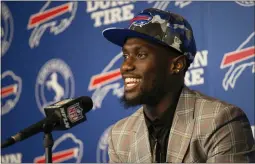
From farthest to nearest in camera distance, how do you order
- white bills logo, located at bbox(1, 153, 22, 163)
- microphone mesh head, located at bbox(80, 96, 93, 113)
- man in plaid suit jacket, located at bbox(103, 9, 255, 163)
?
white bills logo, located at bbox(1, 153, 22, 163)
man in plaid suit jacket, located at bbox(103, 9, 255, 163)
microphone mesh head, located at bbox(80, 96, 93, 113)

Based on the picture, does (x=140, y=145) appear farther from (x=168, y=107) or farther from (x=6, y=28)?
(x=6, y=28)

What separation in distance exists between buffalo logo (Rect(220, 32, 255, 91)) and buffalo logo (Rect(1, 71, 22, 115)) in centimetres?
129

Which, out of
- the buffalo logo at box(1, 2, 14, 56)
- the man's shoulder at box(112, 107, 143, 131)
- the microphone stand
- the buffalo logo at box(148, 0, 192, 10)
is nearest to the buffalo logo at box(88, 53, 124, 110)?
the buffalo logo at box(148, 0, 192, 10)

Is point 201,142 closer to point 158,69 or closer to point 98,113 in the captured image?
point 158,69

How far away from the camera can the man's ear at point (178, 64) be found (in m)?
2.01

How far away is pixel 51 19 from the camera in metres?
3.55

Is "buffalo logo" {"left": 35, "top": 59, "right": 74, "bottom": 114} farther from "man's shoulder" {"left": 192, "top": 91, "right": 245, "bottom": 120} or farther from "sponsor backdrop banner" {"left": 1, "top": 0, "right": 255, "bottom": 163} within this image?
"man's shoulder" {"left": 192, "top": 91, "right": 245, "bottom": 120}

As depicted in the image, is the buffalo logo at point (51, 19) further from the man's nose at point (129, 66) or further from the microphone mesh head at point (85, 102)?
the microphone mesh head at point (85, 102)

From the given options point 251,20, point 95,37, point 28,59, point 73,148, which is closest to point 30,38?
point 28,59

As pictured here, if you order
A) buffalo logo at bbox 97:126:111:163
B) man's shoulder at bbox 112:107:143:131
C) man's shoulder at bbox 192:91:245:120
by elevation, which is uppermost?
man's shoulder at bbox 192:91:245:120

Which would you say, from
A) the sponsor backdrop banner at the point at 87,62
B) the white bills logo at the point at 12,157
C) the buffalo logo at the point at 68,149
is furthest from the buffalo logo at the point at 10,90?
the buffalo logo at the point at 68,149

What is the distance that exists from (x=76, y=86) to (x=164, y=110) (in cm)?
146

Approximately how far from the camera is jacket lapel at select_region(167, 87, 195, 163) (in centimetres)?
191

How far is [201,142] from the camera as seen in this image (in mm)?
1890
